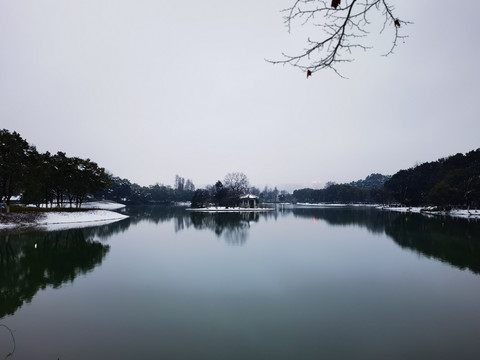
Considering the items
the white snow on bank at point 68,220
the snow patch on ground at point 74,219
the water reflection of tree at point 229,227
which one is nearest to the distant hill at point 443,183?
the water reflection of tree at point 229,227

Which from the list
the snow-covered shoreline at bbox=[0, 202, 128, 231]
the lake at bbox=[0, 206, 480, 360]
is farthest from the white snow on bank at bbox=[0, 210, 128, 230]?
the lake at bbox=[0, 206, 480, 360]

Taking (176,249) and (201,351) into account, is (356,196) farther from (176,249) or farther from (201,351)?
(201,351)

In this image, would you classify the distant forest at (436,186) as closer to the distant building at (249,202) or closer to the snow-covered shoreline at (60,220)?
the distant building at (249,202)

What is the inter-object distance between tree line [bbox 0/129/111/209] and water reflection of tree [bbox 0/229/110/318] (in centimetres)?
1659

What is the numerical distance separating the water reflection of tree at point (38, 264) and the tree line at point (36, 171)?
16.6 meters

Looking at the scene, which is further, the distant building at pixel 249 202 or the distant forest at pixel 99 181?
the distant building at pixel 249 202

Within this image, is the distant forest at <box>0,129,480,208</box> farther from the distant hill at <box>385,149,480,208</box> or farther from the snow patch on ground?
the snow patch on ground

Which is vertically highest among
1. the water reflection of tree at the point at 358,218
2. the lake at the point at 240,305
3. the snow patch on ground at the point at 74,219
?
the snow patch on ground at the point at 74,219

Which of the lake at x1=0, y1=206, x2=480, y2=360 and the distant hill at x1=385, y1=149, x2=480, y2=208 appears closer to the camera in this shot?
the lake at x1=0, y1=206, x2=480, y2=360

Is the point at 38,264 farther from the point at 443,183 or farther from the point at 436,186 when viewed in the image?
the point at 443,183

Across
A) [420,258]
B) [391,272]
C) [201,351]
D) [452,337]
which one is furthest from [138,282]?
[420,258]

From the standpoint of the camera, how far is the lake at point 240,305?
6.08m

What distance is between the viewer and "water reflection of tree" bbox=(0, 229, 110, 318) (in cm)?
980

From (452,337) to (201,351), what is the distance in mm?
6074
